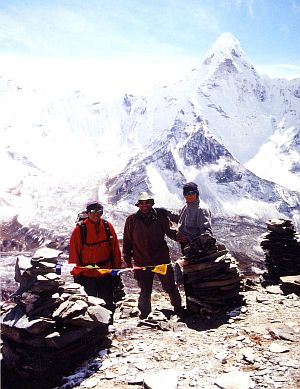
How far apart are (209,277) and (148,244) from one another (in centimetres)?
A: 176

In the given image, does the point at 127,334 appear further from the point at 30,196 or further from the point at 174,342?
the point at 30,196

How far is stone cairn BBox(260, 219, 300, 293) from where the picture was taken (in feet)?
47.9

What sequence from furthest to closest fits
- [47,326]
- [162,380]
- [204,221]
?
→ 1. [204,221]
2. [47,326]
3. [162,380]

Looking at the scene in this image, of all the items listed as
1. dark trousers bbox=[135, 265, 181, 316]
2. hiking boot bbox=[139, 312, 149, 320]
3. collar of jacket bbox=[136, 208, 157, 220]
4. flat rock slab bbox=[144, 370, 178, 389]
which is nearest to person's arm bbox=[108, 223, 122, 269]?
dark trousers bbox=[135, 265, 181, 316]

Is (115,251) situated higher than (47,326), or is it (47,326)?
(115,251)

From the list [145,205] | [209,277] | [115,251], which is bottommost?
[209,277]

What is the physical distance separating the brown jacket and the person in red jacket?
67 cm

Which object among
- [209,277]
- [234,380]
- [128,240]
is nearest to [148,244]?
[128,240]

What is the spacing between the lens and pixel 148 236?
10070 millimetres

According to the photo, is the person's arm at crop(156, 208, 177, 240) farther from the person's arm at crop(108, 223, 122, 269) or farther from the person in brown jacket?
the person's arm at crop(108, 223, 122, 269)

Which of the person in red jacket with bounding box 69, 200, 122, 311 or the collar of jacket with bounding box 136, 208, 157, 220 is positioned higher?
the collar of jacket with bounding box 136, 208, 157, 220

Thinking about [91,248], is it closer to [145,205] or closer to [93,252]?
[93,252]

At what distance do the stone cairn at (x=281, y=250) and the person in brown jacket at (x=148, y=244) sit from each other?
608 cm

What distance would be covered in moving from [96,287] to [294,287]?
5.75 meters
